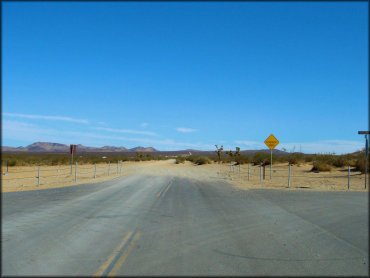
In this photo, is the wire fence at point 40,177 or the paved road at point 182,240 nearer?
the paved road at point 182,240

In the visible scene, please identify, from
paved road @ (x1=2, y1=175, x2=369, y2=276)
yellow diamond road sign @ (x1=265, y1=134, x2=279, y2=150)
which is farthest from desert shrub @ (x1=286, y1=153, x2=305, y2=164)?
paved road @ (x1=2, y1=175, x2=369, y2=276)

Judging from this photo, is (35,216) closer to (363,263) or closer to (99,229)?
(99,229)

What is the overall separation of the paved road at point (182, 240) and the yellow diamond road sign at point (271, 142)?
541 inches

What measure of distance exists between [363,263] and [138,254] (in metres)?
3.80

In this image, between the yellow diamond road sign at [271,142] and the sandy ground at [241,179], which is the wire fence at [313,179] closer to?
the sandy ground at [241,179]

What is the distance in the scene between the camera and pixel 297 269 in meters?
5.54

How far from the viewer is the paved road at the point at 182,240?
17.8 ft

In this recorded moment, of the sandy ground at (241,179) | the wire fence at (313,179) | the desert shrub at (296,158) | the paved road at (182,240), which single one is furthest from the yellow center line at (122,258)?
the desert shrub at (296,158)

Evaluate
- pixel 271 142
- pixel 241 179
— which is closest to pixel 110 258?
pixel 271 142

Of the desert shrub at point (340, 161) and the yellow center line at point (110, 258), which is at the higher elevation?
the desert shrub at point (340, 161)

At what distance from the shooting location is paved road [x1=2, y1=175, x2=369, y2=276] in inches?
213

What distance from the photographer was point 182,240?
7211mm

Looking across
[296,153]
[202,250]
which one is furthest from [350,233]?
Answer: [296,153]

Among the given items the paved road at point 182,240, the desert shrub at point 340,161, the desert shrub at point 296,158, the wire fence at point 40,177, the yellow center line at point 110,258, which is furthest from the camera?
the desert shrub at point 296,158
